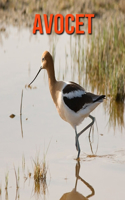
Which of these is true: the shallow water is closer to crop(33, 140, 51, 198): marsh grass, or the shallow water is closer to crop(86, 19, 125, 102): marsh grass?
crop(33, 140, 51, 198): marsh grass

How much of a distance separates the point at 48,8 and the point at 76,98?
944 centimetres

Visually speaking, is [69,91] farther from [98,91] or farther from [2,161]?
[98,91]

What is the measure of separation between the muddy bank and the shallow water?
492 centimetres

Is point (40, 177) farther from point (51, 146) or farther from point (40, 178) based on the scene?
point (51, 146)

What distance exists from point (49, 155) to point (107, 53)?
3755 mm

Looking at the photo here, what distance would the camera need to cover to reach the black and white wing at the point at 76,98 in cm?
568

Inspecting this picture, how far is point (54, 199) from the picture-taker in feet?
15.0

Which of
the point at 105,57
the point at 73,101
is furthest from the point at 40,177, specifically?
the point at 105,57

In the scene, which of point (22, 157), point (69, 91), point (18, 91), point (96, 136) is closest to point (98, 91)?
point (18, 91)

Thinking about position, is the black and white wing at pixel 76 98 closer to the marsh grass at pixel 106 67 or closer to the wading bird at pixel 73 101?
the wading bird at pixel 73 101

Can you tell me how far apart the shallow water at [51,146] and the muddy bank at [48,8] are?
4915mm

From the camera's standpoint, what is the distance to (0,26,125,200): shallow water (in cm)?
481

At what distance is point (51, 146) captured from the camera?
5.86m

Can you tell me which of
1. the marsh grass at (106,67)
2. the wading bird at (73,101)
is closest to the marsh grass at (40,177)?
the wading bird at (73,101)
